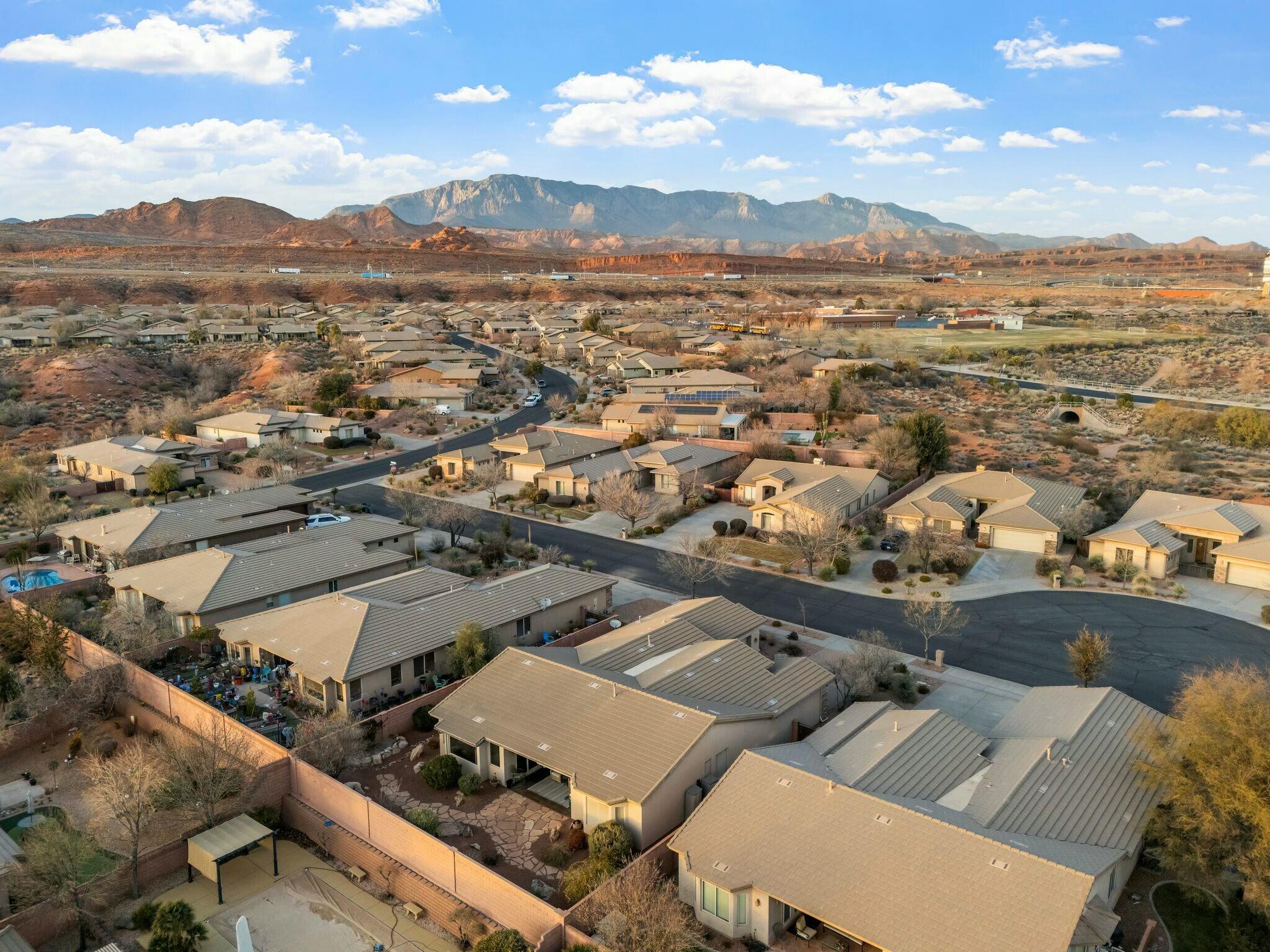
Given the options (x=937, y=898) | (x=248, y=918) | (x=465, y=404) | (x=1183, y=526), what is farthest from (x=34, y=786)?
(x=465, y=404)

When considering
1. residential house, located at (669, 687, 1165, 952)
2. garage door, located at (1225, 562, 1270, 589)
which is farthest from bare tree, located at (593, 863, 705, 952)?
garage door, located at (1225, 562, 1270, 589)

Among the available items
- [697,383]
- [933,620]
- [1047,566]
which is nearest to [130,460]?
[697,383]

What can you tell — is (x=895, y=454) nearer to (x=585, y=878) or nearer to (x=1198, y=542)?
(x=1198, y=542)

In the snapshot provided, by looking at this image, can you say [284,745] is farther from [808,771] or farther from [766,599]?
[766,599]

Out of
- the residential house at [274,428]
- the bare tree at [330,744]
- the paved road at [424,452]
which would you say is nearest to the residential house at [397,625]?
the bare tree at [330,744]

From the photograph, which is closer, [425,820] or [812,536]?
[425,820]

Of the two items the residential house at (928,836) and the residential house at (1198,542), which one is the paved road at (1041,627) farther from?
the residential house at (928,836)
